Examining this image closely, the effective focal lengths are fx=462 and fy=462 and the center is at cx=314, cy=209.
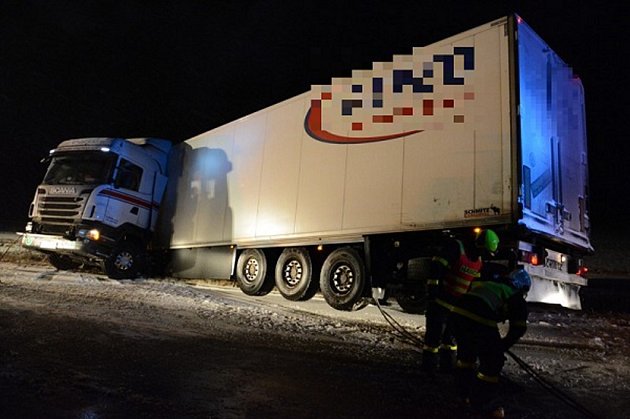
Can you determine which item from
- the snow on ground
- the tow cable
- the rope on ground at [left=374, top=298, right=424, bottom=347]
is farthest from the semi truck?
the tow cable

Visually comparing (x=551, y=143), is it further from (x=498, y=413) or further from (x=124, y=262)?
(x=124, y=262)

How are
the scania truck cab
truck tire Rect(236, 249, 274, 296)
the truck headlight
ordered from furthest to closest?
the scania truck cab
the truck headlight
truck tire Rect(236, 249, 274, 296)

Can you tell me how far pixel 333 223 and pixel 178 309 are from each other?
2819mm

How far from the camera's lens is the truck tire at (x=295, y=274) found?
8234 millimetres

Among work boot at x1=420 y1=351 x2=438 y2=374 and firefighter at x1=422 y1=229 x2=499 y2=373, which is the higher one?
firefighter at x1=422 y1=229 x2=499 y2=373

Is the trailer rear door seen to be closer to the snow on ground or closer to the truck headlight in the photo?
the snow on ground

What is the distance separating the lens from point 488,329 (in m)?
3.28

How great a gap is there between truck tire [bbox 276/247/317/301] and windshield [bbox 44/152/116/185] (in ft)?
16.8

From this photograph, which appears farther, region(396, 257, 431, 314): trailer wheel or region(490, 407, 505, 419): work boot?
region(396, 257, 431, 314): trailer wheel

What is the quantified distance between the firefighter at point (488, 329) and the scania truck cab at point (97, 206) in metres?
9.19

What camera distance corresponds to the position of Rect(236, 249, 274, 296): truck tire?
9141mm

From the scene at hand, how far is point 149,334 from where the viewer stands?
5.25 meters

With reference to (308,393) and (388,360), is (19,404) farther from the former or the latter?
(388,360)

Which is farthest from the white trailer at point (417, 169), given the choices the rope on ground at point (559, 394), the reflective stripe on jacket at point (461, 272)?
the rope on ground at point (559, 394)
